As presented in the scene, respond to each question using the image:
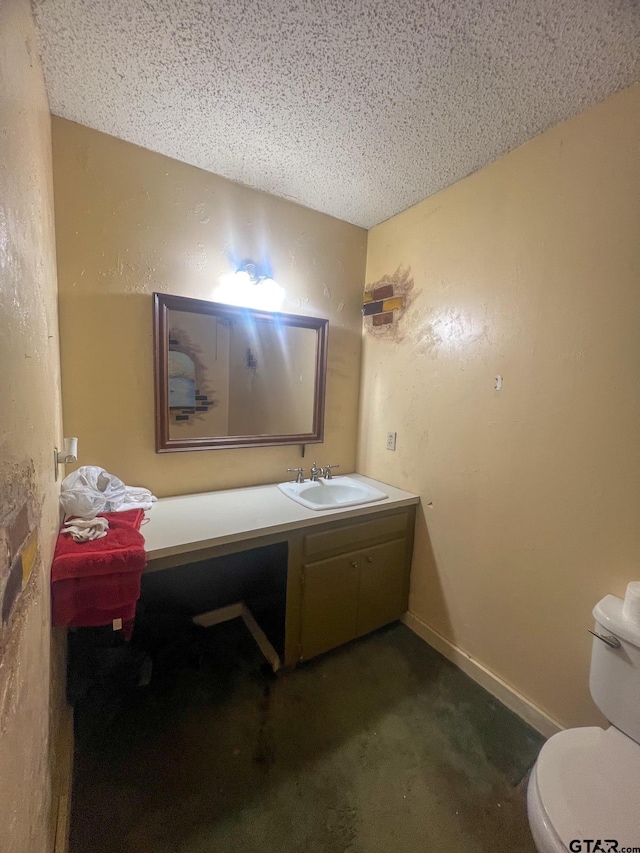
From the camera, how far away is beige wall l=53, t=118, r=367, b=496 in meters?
1.43

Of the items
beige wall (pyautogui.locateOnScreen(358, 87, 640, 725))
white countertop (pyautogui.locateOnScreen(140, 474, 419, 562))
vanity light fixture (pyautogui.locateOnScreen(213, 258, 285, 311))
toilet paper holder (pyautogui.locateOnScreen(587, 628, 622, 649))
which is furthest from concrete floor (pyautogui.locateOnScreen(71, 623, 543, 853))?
vanity light fixture (pyautogui.locateOnScreen(213, 258, 285, 311))

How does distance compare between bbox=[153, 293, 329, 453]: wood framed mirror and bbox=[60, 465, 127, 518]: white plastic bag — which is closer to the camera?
bbox=[60, 465, 127, 518]: white plastic bag

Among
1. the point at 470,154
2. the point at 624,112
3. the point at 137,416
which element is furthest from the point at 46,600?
the point at 624,112

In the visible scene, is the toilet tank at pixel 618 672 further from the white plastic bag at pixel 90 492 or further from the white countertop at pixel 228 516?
the white plastic bag at pixel 90 492

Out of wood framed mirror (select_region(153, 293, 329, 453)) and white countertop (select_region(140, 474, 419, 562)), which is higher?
wood framed mirror (select_region(153, 293, 329, 453))

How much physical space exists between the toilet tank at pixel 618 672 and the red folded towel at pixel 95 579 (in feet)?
4.95

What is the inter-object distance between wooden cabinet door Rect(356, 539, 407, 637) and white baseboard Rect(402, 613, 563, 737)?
152mm

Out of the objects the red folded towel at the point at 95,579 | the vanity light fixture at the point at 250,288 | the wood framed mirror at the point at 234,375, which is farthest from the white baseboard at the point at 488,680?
the vanity light fixture at the point at 250,288

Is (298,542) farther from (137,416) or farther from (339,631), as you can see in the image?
(137,416)

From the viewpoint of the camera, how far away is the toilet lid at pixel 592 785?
78 cm

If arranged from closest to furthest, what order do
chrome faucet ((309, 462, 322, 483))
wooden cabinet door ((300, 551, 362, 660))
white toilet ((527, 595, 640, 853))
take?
white toilet ((527, 595, 640, 853)) → wooden cabinet door ((300, 551, 362, 660)) → chrome faucet ((309, 462, 322, 483))

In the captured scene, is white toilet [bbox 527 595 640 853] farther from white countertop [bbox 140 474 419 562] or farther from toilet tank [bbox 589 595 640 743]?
white countertop [bbox 140 474 419 562]

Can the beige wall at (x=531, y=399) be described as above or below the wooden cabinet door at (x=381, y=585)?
above

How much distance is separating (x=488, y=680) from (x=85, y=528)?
5.95 feet
